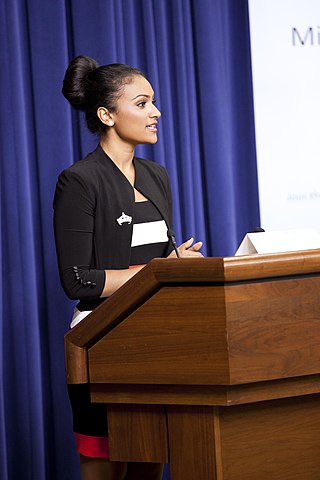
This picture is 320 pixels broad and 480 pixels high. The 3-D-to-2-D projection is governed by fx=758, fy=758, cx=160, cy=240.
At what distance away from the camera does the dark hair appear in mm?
2301

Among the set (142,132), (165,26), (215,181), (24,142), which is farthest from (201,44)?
(142,132)

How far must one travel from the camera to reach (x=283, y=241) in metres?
1.61

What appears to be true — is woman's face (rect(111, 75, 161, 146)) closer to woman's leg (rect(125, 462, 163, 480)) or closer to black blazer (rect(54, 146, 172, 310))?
black blazer (rect(54, 146, 172, 310))

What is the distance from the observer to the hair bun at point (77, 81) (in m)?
2.35

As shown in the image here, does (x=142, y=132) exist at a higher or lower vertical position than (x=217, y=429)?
higher

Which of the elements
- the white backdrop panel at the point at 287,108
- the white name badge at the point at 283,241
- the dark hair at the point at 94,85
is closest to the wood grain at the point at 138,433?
the white name badge at the point at 283,241

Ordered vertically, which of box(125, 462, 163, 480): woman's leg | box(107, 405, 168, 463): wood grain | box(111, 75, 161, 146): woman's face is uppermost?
box(111, 75, 161, 146): woman's face

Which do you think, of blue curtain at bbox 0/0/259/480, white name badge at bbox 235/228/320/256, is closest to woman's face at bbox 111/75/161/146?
white name badge at bbox 235/228/320/256

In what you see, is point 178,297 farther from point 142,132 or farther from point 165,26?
point 165,26

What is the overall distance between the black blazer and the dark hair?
0.52 ft

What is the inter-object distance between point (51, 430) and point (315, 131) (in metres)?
1.82

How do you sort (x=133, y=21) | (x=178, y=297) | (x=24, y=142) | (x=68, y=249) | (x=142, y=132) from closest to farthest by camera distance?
(x=178, y=297)
(x=68, y=249)
(x=142, y=132)
(x=24, y=142)
(x=133, y=21)

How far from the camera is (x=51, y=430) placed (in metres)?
3.18

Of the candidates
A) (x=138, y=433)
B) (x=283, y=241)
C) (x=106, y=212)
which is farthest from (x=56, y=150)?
(x=138, y=433)
